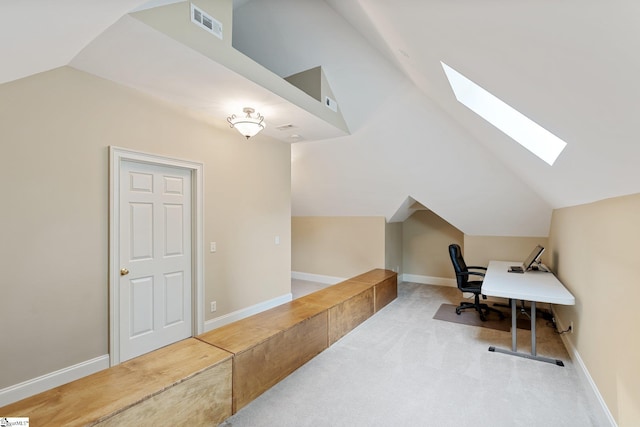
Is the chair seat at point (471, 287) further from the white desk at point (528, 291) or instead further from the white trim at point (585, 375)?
the white trim at point (585, 375)

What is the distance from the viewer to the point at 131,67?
7.64 feet

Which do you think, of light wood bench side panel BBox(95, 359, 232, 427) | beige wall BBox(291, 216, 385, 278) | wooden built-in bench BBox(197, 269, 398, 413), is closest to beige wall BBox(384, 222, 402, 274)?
beige wall BBox(291, 216, 385, 278)

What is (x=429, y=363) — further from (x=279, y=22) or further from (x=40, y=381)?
(x=279, y=22)

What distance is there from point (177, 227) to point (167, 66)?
165 centimetres

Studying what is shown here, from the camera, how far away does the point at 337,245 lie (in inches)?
250

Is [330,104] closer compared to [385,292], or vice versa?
[330,104]

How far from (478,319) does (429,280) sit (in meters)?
2.07

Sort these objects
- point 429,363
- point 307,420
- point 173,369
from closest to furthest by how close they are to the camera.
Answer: point 173,369 → point 307,420 → point 429,363

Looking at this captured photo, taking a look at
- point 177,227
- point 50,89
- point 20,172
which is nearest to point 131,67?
point 50,89

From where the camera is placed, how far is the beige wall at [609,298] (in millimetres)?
1635

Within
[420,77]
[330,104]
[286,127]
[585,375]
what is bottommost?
[585,375]

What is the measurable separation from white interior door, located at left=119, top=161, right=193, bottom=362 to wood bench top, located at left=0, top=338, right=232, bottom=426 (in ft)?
3.76

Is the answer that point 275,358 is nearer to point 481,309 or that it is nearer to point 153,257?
point 153,257

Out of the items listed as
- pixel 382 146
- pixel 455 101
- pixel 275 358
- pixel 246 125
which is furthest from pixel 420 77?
pixel 275 358
